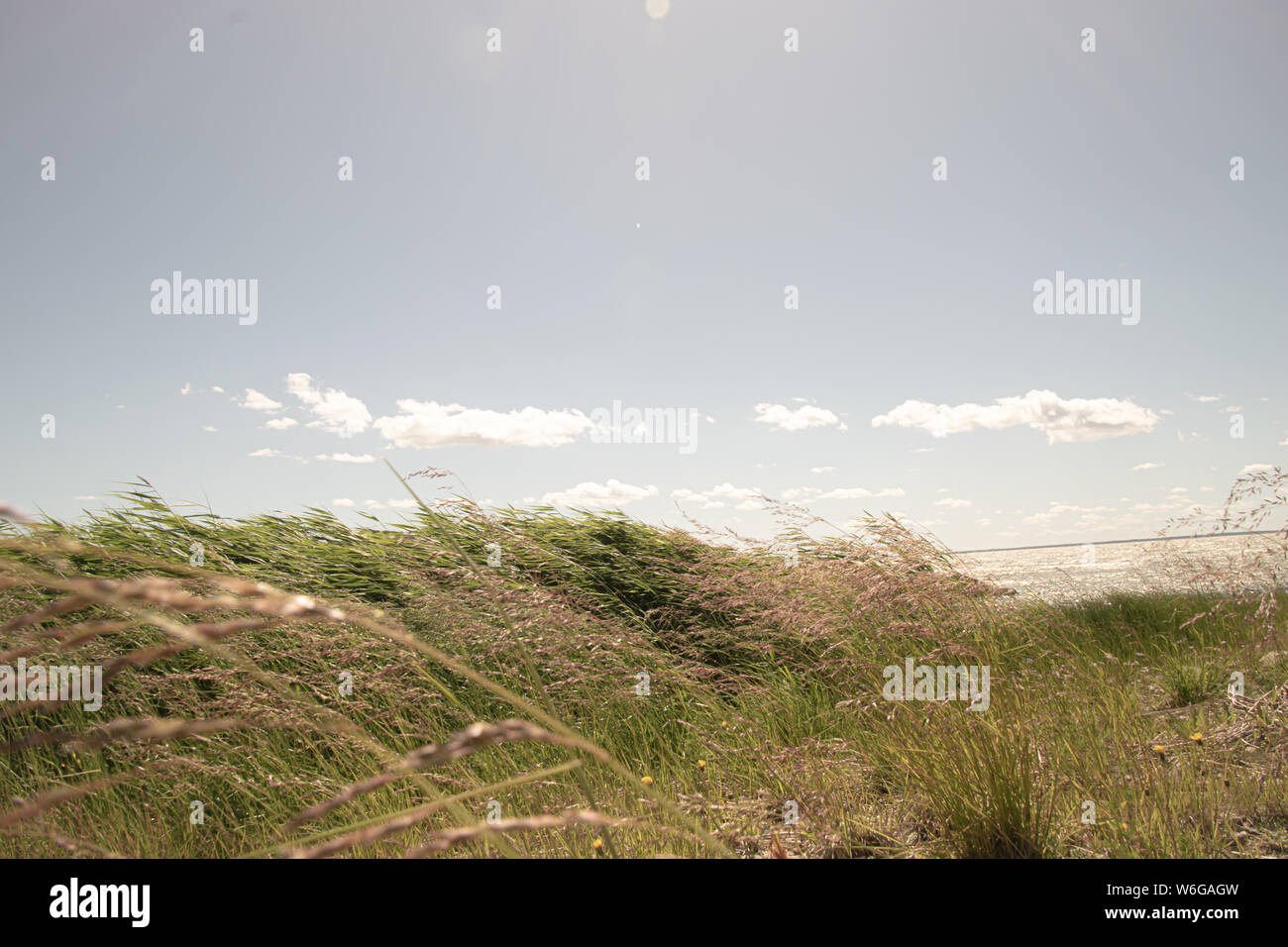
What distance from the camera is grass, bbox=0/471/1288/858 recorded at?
245 cm

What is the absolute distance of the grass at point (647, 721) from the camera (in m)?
2.45

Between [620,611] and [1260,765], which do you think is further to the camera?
[620,611]

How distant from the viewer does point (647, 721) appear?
4160 millimetres

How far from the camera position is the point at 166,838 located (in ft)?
10.0

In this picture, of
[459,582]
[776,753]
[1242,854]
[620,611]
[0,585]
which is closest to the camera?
[0,585]

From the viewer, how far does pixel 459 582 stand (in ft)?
17.1

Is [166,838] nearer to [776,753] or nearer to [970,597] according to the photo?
[776,753]
